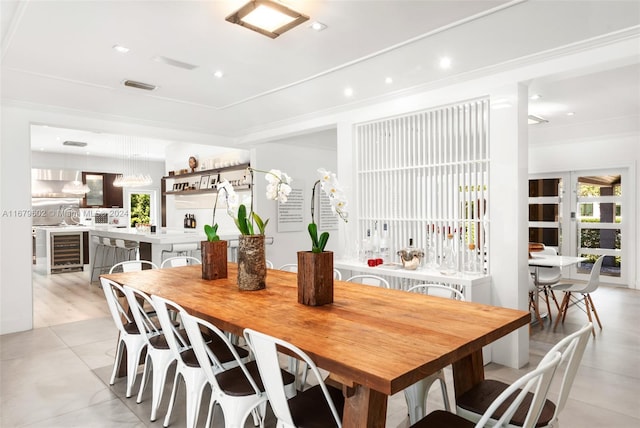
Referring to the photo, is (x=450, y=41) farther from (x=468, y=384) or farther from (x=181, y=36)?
(x=468, y=384)

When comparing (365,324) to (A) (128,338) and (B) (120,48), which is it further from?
(B) (120,48)

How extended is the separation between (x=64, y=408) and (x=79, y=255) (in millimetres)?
6537

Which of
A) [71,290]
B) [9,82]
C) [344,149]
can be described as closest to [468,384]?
[344,149]

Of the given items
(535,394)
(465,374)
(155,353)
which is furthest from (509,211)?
(155,353)

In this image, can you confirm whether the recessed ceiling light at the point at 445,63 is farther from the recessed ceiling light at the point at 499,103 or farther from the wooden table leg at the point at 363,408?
the wooden table leg at the point at 363,408

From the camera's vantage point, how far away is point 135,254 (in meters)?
7.50

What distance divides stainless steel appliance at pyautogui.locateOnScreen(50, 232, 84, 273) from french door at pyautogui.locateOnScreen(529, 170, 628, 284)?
8916 millimetres

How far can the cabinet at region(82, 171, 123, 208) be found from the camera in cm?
1052

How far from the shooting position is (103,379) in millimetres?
3166

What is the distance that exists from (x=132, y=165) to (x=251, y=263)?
9.90 m

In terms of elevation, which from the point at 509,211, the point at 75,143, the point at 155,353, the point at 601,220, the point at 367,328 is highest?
the point at 75,143

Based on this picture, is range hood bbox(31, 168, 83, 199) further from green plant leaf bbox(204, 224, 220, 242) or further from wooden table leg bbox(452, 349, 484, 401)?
wooden table leg bbox(452, 349, 484, 401)

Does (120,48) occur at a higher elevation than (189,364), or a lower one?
higher

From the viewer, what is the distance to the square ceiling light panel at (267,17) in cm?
239
